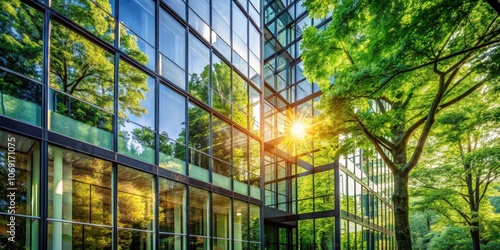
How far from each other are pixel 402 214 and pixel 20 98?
1107 cm

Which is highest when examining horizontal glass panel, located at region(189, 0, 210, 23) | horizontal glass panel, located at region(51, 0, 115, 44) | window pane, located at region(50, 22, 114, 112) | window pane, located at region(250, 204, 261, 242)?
horizontal glass panel, located at region(189, 0, 210, 23)

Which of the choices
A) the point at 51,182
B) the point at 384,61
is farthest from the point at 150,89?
the point at 384,61

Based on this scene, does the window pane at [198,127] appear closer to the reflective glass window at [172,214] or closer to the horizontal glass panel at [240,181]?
the reflective glass window at [172,214]

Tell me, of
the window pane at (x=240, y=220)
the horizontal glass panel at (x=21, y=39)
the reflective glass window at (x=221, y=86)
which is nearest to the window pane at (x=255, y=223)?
the window pane at (x=240, y=220)

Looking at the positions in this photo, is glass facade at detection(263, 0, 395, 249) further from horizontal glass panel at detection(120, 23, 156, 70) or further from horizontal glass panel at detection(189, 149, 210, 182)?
horizontal glass panel at detection(120, 23, 156, 70)

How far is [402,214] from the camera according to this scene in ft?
37.1

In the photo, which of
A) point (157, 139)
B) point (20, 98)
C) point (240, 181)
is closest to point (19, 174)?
point (20, 98)

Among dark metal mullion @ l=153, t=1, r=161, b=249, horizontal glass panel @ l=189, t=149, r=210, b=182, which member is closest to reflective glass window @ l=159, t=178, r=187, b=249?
dark metal mullion @ l=153, t=1, r=161, b=249

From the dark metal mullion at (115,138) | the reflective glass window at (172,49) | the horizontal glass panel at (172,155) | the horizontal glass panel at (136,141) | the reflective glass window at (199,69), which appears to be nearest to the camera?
the dark metal mullion at (115,138)

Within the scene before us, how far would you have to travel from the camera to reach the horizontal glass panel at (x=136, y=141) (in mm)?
9664

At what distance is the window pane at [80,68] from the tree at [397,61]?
6.34 metres

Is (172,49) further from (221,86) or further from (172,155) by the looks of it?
(172,155)

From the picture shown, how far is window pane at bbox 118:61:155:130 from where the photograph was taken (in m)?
9.90

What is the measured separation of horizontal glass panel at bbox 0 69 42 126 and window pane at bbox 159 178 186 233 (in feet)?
14.7
